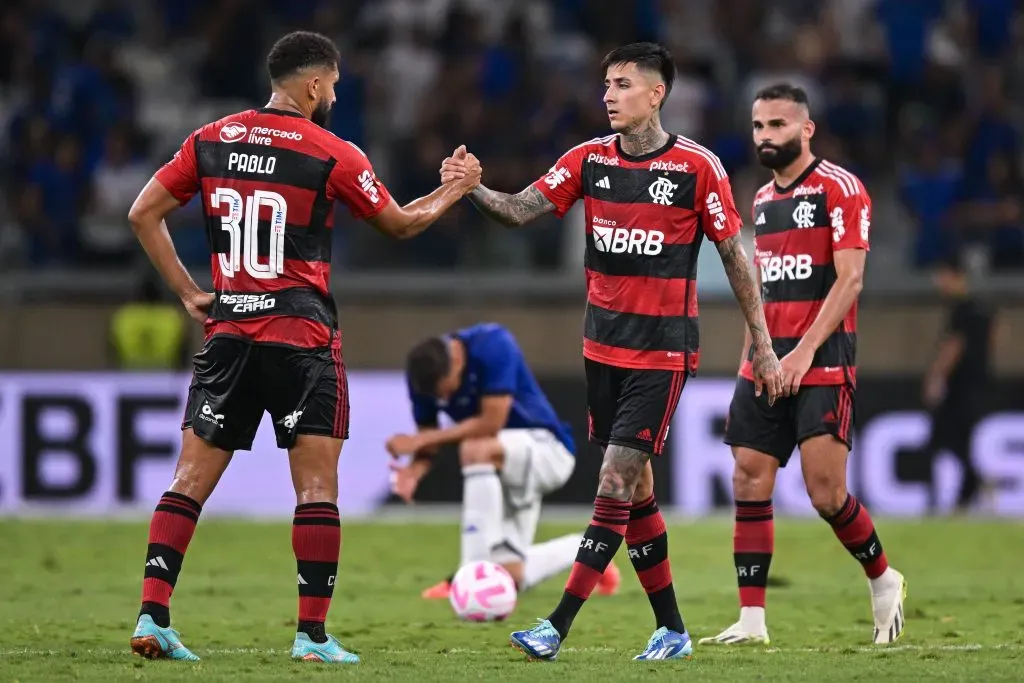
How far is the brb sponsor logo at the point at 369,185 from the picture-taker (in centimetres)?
714

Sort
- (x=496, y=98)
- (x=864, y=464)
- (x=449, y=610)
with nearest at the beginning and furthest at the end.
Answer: (x=449, y=610)
(x=864, y=464)
(x=496, y=98)

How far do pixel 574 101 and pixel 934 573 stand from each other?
7.48m

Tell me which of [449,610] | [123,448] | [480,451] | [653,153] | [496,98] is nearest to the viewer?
[653,153]

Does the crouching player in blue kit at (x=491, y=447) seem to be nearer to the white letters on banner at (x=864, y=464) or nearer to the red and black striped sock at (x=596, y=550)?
the red and black striped sock at (x=596, y=550)

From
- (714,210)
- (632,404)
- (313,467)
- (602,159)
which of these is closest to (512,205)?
(602,159)

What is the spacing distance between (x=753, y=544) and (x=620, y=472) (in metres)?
1.28

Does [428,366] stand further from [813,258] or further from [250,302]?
[250,302]

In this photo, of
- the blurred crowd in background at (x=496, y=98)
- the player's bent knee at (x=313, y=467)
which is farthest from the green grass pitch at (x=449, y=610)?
the blurred crowd in background at (x=496, y=98)

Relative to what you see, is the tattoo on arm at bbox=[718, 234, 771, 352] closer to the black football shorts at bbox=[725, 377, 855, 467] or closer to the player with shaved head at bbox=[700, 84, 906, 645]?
the player with shaved head at bbox=[700, 84, 906, 645]

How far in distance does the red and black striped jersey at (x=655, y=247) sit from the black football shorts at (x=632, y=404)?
0.17 ft

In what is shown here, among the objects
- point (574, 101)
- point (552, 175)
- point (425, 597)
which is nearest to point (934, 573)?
point (425, 597)

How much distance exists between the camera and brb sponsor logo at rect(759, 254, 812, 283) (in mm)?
8336

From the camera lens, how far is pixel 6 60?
62.6 ft

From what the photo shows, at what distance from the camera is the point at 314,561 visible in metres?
7.03
